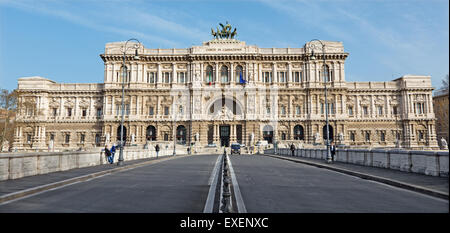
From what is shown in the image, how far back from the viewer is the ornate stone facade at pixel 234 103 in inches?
2216

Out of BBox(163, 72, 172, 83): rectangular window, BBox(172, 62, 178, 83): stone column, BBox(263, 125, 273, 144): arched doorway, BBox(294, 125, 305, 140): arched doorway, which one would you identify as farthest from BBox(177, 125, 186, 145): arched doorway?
BBox(294, 125, 305, 140): arched doorway

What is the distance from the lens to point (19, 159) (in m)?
12.4

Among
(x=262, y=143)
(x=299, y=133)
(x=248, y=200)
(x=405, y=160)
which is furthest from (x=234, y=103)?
(x=248, y=200)

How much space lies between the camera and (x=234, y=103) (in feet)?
190

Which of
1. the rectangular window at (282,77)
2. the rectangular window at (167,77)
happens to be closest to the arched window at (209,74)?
the rectangular window at (167,77)

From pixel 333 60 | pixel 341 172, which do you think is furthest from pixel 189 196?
pixel 333 60

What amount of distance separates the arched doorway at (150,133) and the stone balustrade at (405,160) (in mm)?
41449

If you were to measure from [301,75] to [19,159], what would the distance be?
52.8 meters

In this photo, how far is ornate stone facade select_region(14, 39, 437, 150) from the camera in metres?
56.3

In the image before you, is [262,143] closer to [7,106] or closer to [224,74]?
[224,74]

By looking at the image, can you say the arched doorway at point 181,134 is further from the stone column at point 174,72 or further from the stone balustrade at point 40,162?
the stone balustrade at point 40,162

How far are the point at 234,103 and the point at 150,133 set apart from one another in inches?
675
